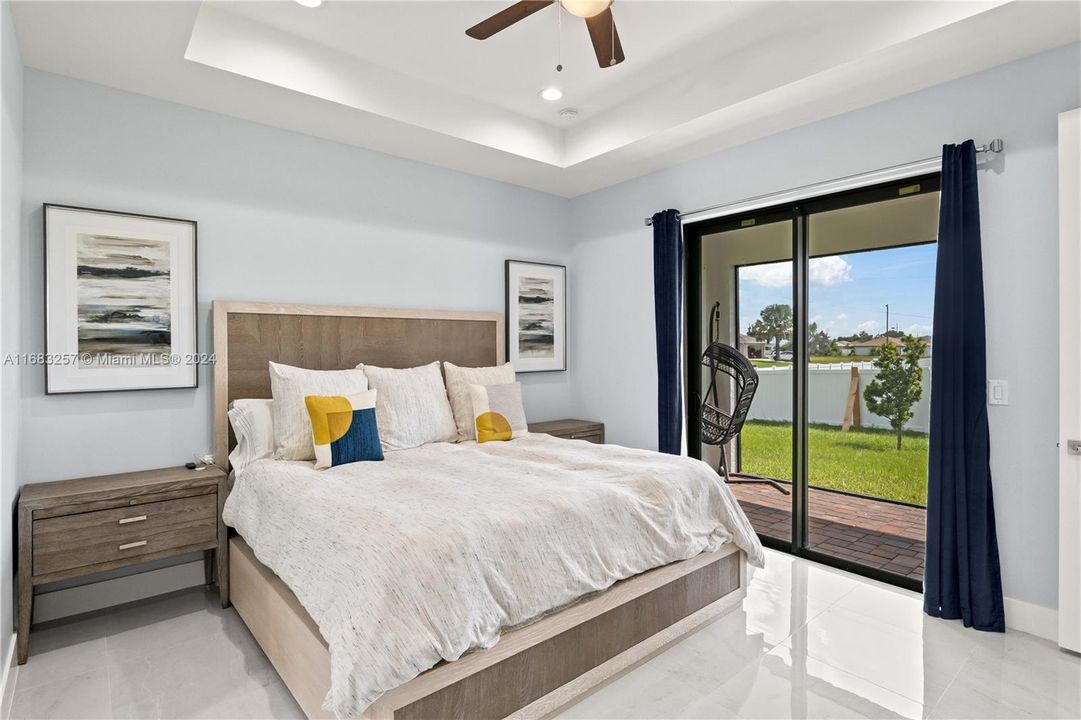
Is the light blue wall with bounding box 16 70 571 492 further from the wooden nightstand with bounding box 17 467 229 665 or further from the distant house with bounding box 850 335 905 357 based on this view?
the distant house with bounding box 850 335 905 357

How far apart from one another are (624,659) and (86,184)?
3341 mm

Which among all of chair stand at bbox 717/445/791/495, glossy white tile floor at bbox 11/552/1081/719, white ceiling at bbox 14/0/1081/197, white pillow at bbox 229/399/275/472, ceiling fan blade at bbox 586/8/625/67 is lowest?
glossy white tile floor at bbox 11/552/1081/719

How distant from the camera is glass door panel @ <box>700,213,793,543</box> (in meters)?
3.71

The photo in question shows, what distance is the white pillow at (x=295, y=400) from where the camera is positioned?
2951 millimetres

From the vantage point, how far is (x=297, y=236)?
3525 mm

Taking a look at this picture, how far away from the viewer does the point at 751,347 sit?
3.91m

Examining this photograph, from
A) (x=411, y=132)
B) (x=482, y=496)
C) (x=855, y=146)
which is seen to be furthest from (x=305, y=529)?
(x=855, y=146)

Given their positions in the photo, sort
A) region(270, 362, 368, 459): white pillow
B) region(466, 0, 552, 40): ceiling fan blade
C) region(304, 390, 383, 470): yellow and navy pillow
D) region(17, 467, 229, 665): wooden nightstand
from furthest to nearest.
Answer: region(270, 362, 368, 459): white pillow, region(304, 390, 383, 470): yellow and navy pillow, region(17, 467, 229, 665): wooden nightstand, region(466, 0, 552, 40): ceiling fan blade

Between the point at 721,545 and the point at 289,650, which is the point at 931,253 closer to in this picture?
the point at 721,545

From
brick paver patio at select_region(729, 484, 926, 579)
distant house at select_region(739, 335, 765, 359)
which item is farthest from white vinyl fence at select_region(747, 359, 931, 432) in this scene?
brick paver patio at select_region(729, 484, 926, 579)

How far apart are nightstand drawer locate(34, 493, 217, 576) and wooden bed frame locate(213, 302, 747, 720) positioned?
22cm

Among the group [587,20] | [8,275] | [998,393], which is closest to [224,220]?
[8,275]

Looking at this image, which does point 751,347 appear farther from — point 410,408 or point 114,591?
point 114,591

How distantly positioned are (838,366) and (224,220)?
367 cm
